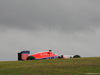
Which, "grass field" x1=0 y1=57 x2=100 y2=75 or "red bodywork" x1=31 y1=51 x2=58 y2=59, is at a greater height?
"red bodywork" x1=31 y1=51 x2=58 y2=59

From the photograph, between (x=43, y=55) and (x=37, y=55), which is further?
(x=43, y=55)

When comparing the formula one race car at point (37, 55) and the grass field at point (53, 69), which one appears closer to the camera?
the grass field at point (53, 69)

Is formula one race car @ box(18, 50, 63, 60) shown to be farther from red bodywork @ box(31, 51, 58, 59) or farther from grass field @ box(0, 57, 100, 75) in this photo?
grass field @ box(0, 57, 100, 75)

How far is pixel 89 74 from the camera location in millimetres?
→ 12766

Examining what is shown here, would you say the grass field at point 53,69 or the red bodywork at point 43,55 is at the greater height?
the red bodywork at point 43,55

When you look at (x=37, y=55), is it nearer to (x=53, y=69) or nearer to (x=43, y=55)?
(x=43, y=55)

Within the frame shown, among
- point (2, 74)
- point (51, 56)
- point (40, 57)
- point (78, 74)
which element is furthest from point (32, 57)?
point (78, 74)

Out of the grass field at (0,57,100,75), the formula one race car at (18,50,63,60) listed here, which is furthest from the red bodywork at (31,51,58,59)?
the grass field at (0,57,100,75)

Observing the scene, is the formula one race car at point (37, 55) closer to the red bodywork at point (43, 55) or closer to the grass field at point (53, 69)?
the red bodywork at point (43, 55)

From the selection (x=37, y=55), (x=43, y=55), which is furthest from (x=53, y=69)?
(x=43, y=55)

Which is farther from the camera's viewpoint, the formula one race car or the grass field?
the formula one race car

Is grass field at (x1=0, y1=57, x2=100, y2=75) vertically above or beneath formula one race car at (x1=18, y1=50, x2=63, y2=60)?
beneath

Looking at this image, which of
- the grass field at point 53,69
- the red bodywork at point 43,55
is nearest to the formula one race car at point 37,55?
the red bodywork at point 43,55

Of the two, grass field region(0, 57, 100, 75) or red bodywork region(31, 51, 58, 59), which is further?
red bodywork region(31, 51, 58, 59)
